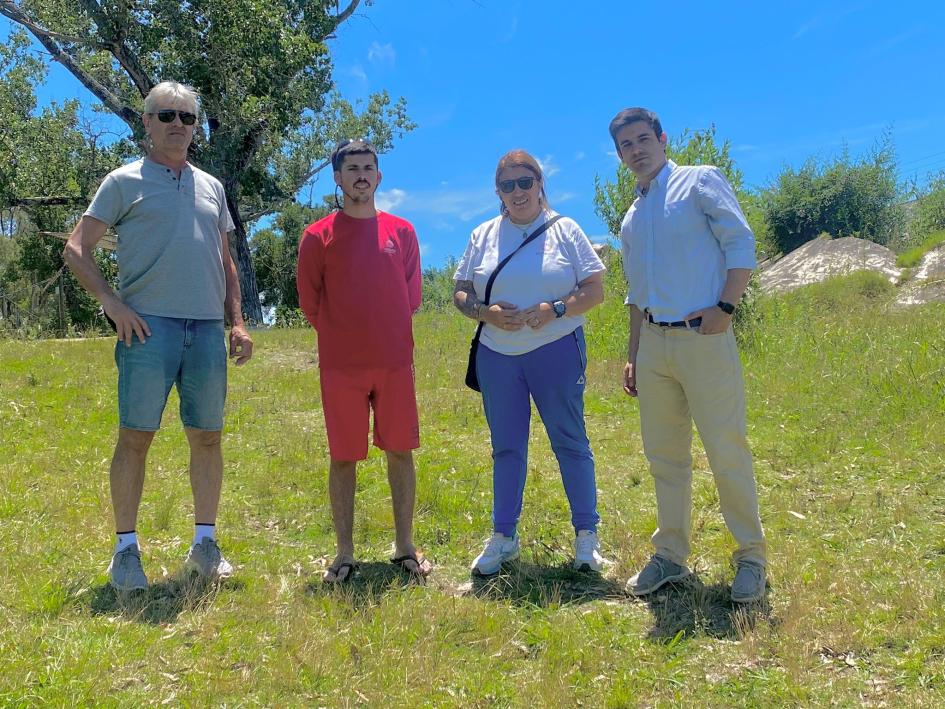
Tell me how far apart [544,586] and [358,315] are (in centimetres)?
194

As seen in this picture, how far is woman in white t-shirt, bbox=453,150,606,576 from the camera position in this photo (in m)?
4.35

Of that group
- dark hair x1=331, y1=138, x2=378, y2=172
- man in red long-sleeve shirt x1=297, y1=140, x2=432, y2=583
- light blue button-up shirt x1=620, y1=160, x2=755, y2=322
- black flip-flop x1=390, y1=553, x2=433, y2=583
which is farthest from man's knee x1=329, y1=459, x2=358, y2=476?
light blue button-up shirt x1=620, y1=160, x2=755, y2=322

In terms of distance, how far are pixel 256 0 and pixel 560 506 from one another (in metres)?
19.1

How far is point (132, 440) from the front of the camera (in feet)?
14.3

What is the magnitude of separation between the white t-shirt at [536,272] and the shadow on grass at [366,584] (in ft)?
5.01

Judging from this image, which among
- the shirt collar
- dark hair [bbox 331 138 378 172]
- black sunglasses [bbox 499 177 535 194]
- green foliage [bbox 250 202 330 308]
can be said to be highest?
green foliage [bbox 250 202 330 308]

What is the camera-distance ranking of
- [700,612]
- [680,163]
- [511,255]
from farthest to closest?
[680,163] → [511,255] → [700,612]

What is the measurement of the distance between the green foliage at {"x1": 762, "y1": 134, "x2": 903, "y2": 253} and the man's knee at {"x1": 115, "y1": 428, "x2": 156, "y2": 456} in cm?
2758

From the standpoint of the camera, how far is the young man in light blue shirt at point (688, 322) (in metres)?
3.86

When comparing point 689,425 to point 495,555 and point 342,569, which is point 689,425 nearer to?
point 495,555

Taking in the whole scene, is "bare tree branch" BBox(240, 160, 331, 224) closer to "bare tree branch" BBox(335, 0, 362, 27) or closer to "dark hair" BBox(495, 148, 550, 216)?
"bare tree branch" BBox(335, 0, 362, 27)

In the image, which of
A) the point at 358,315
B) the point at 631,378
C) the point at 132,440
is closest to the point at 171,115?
the point at 358,315

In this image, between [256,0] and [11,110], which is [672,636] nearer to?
[256,0]

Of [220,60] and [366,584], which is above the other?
[220,60]
